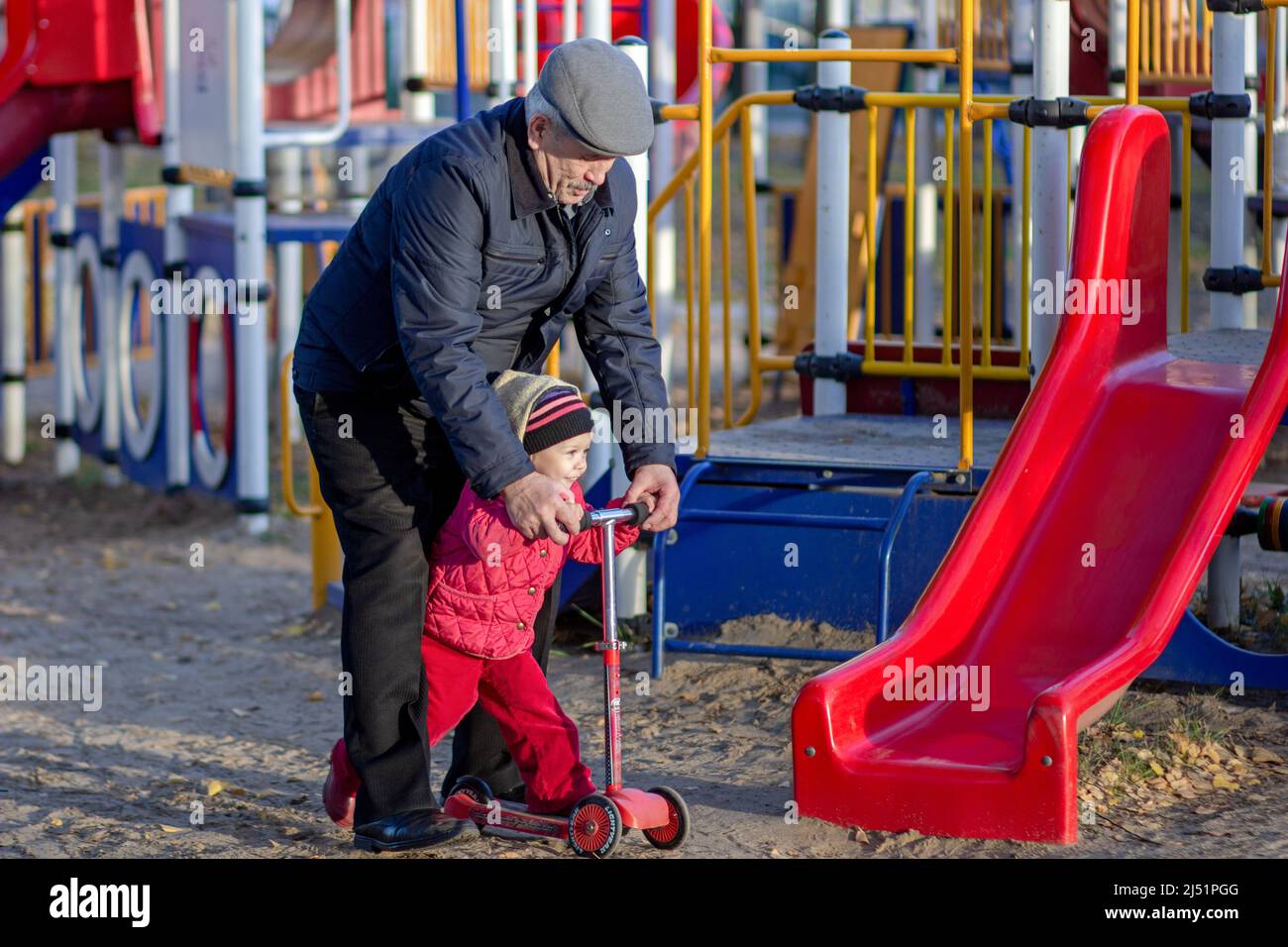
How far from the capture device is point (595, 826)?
3.75 meters

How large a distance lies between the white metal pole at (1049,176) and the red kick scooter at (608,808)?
5.99 ft

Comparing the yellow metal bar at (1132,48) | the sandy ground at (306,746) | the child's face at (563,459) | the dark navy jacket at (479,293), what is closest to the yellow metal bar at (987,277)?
the yellow metal bar at (1132,48)

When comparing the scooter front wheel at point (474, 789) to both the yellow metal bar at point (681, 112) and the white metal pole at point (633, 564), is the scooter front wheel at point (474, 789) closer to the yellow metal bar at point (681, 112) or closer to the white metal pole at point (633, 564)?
the white metal pole at point (633, 564)

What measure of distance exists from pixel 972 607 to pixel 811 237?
231 inches

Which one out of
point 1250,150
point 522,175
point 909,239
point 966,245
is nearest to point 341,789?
point 522,175

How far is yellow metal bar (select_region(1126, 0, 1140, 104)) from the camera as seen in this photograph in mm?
4828

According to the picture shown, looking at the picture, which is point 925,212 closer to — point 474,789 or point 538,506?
point 474,789

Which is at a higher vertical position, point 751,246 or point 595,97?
point 595,97

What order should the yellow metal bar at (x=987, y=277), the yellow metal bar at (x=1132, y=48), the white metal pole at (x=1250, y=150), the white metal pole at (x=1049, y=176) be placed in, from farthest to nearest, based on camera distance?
the white metal pole at (x=1250, y=150), the yellow metal bar at (x=987, y=277), the white metal pole at (x=1049, y=176), the yellow metal bar at (x=1132, y=48)

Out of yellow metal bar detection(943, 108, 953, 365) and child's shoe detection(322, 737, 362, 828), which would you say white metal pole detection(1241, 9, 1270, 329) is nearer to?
yellow metal bar detection(943, 108, 953, 365)

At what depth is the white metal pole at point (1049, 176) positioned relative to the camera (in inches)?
197

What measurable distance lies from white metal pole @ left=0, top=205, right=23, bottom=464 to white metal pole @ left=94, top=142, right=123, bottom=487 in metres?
0.63

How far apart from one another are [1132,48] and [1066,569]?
1451mm

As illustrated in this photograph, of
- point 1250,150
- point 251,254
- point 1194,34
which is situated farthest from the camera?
point 1194,34
